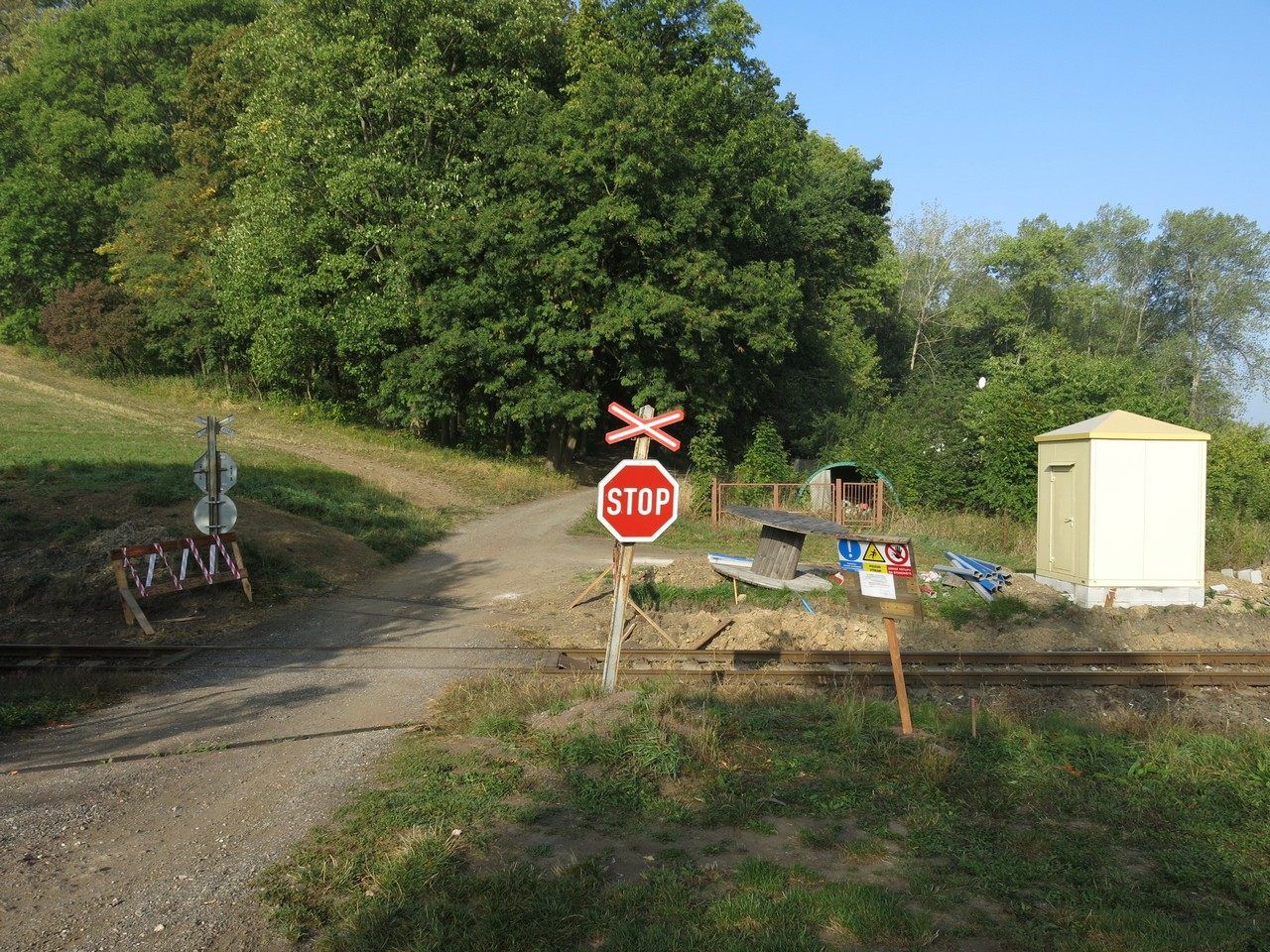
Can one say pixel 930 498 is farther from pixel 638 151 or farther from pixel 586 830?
pixel 586 830

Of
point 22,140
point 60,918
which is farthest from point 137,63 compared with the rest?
point 60,918

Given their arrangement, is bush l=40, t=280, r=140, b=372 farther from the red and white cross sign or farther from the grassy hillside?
the red and white cross sign

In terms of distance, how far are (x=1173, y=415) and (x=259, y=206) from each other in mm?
29469

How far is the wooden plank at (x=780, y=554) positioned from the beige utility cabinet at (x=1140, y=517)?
5010 millimetres

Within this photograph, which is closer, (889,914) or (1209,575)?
(889,914)

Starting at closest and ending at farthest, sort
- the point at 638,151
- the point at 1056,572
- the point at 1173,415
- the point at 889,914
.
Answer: the point at 889,914 → the point at 1056,572 → the point at 1173,415 → the point at 638,151

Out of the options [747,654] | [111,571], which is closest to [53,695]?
[111,571]

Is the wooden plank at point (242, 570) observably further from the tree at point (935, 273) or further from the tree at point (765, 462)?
the tree at point (935, 273)

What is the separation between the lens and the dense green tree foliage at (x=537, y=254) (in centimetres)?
3184

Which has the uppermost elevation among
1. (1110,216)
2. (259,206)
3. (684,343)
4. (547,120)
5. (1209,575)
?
(1110,216)

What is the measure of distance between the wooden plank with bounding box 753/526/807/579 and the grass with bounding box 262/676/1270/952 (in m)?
8.50

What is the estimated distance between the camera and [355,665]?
1199 centimetres

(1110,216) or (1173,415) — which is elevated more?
(1110,216)

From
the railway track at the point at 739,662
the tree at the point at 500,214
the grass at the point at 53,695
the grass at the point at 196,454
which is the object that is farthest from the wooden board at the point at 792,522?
the tree at the point at 500,214
